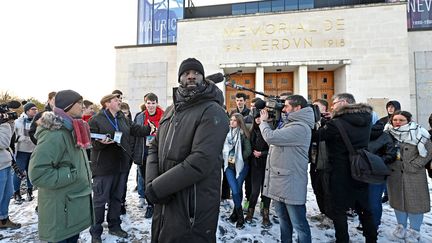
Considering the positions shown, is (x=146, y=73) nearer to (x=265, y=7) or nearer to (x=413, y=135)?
(x=265, y=7)

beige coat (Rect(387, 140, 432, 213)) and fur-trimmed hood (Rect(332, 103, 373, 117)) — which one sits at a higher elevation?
fur-trimmed hood (Rect(332, 103, 373, 117))

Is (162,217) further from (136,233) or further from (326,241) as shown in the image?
(326,241)

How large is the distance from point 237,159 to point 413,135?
8.82 feet

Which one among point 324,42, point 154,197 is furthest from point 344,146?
point 324,42

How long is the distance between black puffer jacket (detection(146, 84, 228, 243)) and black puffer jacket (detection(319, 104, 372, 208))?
189 cm

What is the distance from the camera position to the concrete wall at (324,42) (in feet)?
40.1

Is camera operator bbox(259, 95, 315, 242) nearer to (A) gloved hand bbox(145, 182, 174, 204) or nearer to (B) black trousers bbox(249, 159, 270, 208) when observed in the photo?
(B) black trousers bbox(249, 159, 270, 208)

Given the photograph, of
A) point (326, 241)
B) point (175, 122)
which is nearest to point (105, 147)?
point (175, 122)

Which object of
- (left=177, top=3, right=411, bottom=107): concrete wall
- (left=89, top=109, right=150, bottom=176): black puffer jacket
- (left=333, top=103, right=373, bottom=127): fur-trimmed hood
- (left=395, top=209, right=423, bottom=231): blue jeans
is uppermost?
(left=177, top=3, right=411, bottom=107): concrete wall

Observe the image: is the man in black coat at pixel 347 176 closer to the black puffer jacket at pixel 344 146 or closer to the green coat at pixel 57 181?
the black puffer jacket at pixel 344 146

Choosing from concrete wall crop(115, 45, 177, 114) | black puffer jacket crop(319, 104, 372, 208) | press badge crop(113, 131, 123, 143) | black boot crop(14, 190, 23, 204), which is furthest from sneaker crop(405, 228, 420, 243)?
concrete wall crop(115, 45, 177, 114)

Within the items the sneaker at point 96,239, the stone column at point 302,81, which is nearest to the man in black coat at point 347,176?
the sneaker at point 96,239

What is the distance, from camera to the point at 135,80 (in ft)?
51.4

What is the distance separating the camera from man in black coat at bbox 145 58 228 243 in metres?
1.72
